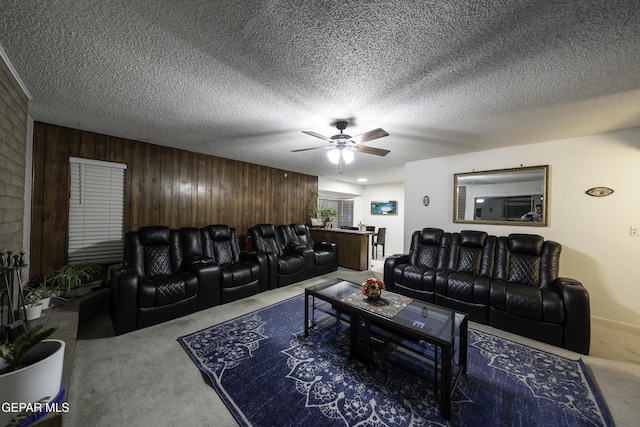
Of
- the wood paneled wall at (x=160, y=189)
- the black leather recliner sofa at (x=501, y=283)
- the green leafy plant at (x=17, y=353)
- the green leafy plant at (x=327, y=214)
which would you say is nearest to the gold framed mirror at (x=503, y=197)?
the black leather recliner sofa at (x=501, y=283)

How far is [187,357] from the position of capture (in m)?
2.15

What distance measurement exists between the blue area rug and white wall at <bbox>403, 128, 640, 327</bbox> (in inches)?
65.4

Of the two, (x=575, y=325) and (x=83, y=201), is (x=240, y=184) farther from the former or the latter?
(x=575, y=325)

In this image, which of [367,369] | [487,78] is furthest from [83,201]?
[487,78]

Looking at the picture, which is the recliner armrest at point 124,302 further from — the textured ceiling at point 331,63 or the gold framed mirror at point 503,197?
the gold framed mirror at point 503,197

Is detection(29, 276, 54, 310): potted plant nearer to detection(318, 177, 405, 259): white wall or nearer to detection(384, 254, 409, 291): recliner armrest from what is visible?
detection(384, 254, 409, 291): recliner armrest

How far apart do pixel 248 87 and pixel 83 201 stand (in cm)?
311

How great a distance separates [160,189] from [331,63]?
12.0ft

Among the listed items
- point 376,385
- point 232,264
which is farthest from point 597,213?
point 232,264

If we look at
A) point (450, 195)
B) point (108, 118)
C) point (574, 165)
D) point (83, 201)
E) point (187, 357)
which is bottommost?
point (187, 357)

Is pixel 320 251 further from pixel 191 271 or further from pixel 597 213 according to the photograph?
pixel 597 213

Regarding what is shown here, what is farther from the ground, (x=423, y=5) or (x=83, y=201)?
(x=423, y=5)

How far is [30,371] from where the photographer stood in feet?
3.63

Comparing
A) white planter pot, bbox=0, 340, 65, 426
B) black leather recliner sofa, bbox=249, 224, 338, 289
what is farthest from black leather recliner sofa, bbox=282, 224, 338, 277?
white planter pot, bbox=0, 340, 65, 426
